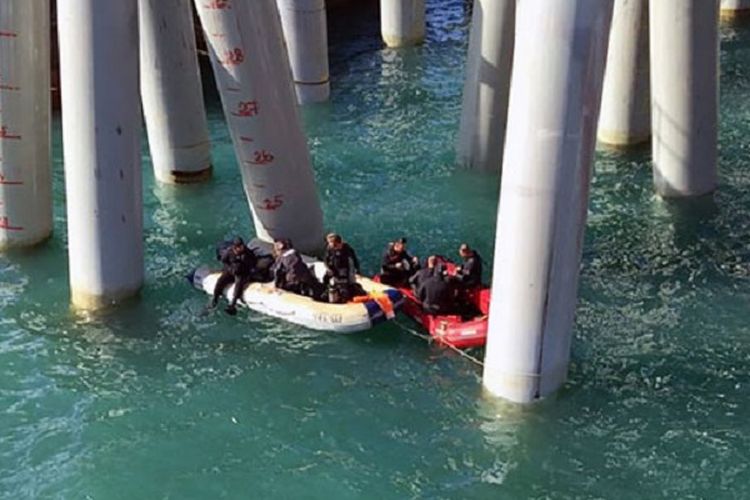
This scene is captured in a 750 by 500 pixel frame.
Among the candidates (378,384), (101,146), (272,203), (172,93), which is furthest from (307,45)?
(378,384)

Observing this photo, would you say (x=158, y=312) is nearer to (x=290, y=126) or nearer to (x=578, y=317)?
(x=290, y=126)

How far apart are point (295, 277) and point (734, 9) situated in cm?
2608

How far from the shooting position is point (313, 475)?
14344 millimetres

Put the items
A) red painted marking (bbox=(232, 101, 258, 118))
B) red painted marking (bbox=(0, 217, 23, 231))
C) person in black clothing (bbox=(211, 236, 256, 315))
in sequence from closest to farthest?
person in black clothing (bbox=(211, 236, 256, 315)) < red painted marking (bbox=(232, 101, 258, 118)) < red painted marking (bbox=(0, 217, 23, 231))

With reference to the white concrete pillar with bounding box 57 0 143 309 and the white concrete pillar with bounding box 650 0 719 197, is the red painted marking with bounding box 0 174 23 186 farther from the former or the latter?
the white concrete pillar with bounding box 650 0 719 197

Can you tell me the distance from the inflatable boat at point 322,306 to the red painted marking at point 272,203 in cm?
136

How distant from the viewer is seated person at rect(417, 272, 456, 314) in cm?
1745

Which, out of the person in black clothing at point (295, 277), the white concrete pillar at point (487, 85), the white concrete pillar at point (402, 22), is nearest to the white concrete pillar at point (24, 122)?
the person in black clothing at point (295, 277)

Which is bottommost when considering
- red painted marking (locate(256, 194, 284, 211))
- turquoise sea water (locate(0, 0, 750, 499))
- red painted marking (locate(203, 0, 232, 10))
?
turquoise sea water (locate(0, 0, 750, 499))

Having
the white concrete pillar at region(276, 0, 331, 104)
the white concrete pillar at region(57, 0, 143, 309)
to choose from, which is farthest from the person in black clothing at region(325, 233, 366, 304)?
the white concrete pillar at region(276, 0, 331, 104)

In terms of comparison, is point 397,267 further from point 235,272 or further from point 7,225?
point 7,225

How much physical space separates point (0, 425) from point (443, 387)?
19.4 feet

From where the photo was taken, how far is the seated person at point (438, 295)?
17453 mm

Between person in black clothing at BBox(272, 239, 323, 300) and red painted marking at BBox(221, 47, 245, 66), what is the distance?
3059mm
